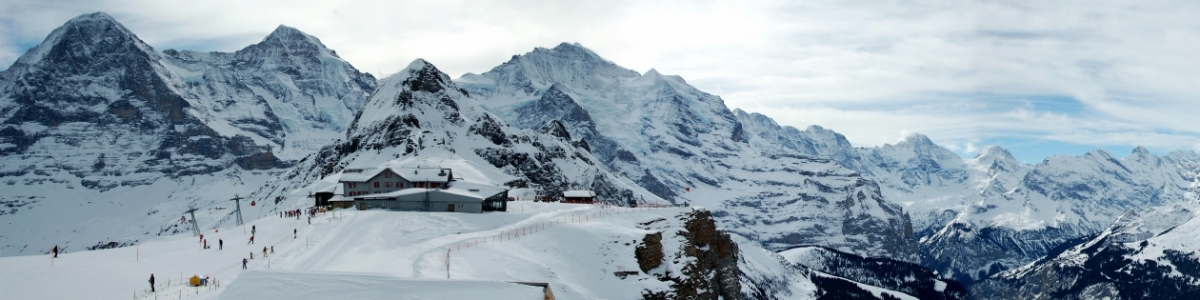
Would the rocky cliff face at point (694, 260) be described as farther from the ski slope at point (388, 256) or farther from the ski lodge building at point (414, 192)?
the ski lodge building at point (414, 192)

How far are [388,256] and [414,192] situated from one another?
114 ft

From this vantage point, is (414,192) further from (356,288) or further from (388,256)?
(356,288)

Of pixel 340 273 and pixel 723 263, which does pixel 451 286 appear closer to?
pixel 340 273

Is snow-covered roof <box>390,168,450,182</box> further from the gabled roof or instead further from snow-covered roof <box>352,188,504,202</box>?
snow-covered roof <box>352,188,504,202</box>

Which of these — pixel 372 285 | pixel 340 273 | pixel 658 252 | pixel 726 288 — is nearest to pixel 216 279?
pixel 340 273

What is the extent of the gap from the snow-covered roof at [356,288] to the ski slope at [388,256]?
0.61 meters

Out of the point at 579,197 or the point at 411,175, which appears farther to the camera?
the point at 579,197

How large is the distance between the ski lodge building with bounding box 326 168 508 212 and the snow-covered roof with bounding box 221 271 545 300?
5571 centimetres

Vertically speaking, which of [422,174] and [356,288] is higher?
[422,174]

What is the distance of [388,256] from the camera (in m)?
74.5

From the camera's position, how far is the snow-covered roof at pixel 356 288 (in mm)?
47844

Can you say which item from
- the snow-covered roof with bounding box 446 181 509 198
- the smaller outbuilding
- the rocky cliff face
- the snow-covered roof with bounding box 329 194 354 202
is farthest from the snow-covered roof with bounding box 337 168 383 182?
the rocky cliff face

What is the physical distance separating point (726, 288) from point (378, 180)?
2233 inches

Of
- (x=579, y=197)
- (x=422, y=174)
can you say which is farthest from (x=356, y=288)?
(x=579, y=197)
